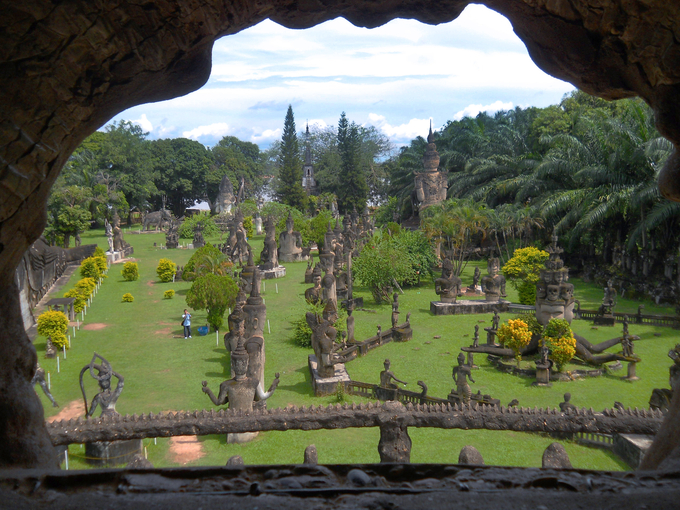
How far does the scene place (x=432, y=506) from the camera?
117 inches

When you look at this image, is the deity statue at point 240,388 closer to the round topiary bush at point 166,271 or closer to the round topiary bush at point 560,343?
the round topiary bush at point 560,343

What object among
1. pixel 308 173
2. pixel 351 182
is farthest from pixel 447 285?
pixel 308 173

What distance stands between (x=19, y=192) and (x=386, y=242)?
22042mm

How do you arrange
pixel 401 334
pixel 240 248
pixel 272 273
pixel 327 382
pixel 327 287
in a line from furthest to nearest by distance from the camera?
pixel 240 248 < pixel 272 273 < pixel 327 287 < pixel 401 334 < pixel 327 382

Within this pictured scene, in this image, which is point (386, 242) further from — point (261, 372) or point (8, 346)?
point (8, 346)

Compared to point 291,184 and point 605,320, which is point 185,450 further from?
point 291,184

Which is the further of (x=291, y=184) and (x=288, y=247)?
(x=291, y=184)

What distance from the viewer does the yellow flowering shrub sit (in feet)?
47.1

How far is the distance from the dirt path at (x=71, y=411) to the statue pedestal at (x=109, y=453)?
2732 mm

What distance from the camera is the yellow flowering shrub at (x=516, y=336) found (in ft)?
47.1

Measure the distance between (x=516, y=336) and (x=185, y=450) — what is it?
910 cm

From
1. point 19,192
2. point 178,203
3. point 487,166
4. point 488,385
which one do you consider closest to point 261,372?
point 488,385

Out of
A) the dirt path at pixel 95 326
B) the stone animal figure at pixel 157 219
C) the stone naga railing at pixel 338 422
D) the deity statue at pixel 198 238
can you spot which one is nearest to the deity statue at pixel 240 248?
the deity statue at pixel 198 238

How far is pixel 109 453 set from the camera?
9.21m
